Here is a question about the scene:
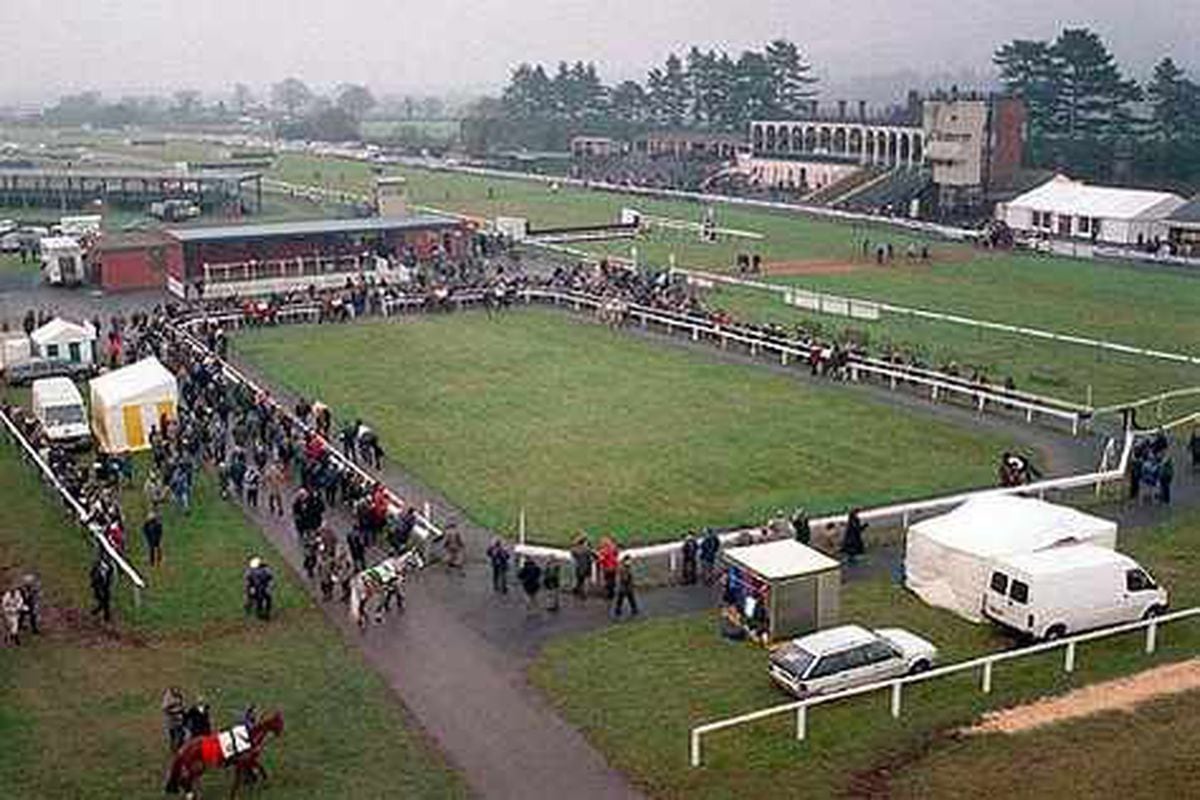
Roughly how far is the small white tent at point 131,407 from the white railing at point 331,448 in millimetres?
2542

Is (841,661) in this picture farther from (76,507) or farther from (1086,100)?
(1086,100)

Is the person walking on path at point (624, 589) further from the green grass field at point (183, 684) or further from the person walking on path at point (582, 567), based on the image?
the green grass field at point (183, 684)

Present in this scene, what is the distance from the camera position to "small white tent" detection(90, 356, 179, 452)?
30.8m

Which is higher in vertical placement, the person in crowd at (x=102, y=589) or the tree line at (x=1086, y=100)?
the tree line at (x=1086, y=100)

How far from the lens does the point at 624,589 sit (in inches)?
832

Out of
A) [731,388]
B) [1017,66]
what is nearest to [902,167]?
[1017,66]

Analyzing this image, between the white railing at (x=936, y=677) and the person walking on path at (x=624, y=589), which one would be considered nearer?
the white railing at (x=936, y=677)

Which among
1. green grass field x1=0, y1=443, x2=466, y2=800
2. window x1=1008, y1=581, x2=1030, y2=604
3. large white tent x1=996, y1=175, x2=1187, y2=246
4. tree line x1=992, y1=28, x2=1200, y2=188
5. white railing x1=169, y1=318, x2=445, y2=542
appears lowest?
green grass field x1=0, y1=443, x2=466, y2=800

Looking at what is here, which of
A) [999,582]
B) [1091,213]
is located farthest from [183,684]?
[1091,213]

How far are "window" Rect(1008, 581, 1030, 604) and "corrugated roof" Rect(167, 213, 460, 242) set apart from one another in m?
42.2

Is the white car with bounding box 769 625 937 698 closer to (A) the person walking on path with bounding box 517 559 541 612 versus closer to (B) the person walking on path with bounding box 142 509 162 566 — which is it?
(A) the person walking on path with bounding box 517 559 541 612

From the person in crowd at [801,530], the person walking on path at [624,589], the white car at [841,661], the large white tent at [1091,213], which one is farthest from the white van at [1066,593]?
the large white tent at [1091,213]

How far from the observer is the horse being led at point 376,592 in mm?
20891

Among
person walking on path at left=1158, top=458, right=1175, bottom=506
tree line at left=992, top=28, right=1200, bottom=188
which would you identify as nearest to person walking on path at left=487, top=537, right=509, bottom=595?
person walking on path at left=1158, top=458, right=1175, bottom=506
